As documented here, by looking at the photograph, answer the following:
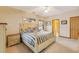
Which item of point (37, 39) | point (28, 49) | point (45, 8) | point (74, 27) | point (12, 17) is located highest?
point (45, 8)

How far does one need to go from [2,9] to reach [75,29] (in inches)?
55.5

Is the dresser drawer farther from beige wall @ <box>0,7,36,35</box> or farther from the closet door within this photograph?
the closet door

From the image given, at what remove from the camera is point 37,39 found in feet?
5.32

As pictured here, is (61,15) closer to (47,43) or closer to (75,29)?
(75,29)

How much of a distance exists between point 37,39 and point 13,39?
46cm

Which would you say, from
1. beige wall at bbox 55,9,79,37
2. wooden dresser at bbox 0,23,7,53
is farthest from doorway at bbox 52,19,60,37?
wooden dresser at bbox 0,23,7,53

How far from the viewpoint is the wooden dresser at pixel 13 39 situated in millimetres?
1558

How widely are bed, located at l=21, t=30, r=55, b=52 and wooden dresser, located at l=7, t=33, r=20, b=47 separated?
97mm

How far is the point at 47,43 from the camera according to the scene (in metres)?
1.74

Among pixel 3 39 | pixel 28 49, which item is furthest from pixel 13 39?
pixel 28 49

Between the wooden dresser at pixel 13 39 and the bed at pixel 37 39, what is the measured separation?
0.10 m

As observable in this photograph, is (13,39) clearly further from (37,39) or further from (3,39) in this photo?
(37,39)

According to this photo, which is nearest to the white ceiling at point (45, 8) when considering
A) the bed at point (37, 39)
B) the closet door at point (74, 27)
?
the closet door at point (74, 27)

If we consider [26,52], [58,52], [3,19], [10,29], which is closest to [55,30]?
[58,52]
